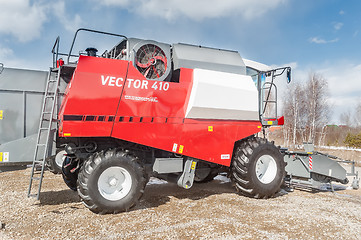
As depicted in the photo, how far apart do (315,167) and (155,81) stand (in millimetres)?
4589

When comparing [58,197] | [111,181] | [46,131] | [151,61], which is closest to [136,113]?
[151,61]

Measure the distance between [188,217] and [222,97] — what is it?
2.53 m

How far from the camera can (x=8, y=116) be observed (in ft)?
17.6

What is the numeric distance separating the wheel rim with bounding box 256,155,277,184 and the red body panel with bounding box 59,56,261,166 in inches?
33.2

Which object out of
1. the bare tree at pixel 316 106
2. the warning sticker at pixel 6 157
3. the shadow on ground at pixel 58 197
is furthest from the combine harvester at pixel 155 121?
the bare tree at pixel 316 106

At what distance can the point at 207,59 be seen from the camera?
19.6 ft

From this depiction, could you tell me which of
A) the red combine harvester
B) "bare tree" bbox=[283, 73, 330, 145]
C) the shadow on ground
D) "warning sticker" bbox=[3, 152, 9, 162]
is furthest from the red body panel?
"bare tree" bbox=[283, 73, 330, 145]

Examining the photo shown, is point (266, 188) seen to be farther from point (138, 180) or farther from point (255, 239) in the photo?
point (138, 180)

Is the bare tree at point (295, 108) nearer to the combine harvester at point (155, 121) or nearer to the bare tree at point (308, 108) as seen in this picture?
the bare tree at point (308, 108)

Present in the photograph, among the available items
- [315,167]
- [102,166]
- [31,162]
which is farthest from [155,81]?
[315,167]

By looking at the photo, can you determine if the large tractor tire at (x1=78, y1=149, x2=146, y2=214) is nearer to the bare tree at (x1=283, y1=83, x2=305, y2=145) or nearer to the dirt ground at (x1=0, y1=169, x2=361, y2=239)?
the dirt ground at (x1=0, y1=169, x2=361, y2=239)

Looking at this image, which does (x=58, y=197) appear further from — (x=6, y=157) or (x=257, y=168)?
(x=257, y=168)

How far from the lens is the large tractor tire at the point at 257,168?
19.5 ft

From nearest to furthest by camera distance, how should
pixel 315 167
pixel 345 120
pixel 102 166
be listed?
pixel 102 166 → pixel 315 167 → pixel 345 120
